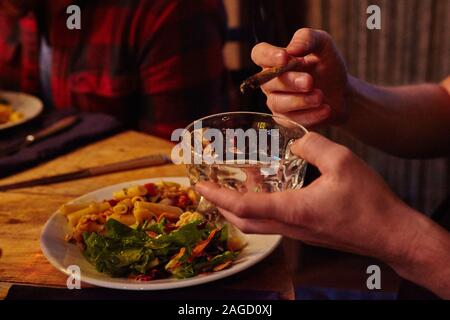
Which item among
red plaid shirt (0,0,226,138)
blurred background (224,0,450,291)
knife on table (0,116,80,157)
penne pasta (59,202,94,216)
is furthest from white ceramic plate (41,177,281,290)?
blurred background (224,0,450,291)

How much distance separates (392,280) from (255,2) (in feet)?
3.25

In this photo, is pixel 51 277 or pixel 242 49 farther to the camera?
pixel 242 49

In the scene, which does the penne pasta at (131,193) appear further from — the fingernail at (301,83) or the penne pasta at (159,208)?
the fingernail at (301,83)

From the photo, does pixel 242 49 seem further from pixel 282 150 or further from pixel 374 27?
pixel 282 150

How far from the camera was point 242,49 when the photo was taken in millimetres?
2227

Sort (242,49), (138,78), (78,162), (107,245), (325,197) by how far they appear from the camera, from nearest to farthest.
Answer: (325,197) → (107,245) → (78,162) → (138,78) → (242,49)

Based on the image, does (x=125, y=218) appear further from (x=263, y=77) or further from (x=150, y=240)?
(x=263, y=77)

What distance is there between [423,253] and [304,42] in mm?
339

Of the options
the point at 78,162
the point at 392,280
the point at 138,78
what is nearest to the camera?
the point at 78,162

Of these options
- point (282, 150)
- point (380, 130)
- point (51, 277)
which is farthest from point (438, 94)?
point (51, 277)

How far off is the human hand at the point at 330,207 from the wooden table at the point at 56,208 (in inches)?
4.5

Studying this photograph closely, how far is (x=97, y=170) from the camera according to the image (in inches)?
42.8

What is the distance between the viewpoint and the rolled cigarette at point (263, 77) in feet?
2.53

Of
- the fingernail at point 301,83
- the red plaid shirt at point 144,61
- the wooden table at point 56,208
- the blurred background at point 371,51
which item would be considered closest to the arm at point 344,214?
the wooden table at point 56,208
